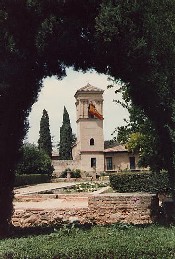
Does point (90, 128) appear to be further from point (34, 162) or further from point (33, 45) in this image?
point (33, 45)

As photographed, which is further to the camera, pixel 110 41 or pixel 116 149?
pixel 116 149

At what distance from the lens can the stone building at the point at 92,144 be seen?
6191 centimetres

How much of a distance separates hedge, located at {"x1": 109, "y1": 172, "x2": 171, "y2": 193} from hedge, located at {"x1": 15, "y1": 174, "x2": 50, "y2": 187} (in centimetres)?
1624

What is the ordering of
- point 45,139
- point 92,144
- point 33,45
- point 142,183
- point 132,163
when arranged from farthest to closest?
1. point 45,139
2. point 132,163
3. point 92,144
4. point 142,183
5. point 33,45

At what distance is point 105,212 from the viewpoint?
1161cm

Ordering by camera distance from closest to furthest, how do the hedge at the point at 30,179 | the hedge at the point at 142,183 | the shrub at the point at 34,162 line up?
the hedge at the point at 142,183, the hedge at the point at 30,179, the shrub at the point at 34,162

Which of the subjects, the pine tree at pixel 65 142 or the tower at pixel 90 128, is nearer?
the tower at pixel 90 128

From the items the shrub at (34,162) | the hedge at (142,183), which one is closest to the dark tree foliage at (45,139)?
the shrub at (34,162)

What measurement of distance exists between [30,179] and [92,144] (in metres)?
21.8

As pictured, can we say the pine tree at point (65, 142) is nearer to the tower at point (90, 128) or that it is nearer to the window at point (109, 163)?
the tower at point (90, 128)

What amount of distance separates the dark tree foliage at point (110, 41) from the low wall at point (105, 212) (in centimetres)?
403

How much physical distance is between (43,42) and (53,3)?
0.73 meters

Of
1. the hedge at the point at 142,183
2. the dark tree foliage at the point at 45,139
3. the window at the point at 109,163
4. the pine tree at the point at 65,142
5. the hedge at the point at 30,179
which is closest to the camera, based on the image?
the hedge at the point at 142,183

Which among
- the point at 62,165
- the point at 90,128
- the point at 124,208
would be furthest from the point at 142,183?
the point at 90,128
